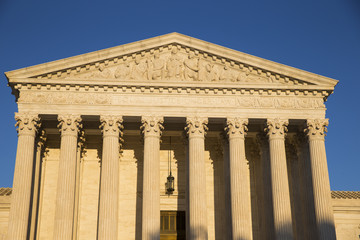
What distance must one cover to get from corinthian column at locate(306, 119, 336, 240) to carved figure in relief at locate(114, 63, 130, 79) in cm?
1239

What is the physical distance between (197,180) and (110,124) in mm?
6597

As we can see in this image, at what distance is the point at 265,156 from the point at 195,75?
291 inches

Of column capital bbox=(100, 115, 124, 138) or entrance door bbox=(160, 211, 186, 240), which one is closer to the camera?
column capital bbox=(100, 115, 124, 138)

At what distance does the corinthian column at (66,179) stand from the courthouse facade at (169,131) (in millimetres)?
64

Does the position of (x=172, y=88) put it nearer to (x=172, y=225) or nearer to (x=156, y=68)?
(x=156, y=68)

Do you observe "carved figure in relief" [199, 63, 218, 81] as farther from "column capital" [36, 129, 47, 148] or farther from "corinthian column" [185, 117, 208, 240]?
"column capital" [36, 129, 47, 148]

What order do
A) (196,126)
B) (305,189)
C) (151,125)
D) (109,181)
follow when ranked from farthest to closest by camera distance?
1. (305,189)
2. (196,126)
3. (151,125)
4. (109,181)

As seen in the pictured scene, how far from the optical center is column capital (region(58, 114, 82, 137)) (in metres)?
31.6

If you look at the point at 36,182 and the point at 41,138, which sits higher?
the point at 41,138

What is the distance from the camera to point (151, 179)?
31172 mm

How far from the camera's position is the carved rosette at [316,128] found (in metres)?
32.7

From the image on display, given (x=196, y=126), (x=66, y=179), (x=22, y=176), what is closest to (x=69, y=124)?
(x=66, y=179)

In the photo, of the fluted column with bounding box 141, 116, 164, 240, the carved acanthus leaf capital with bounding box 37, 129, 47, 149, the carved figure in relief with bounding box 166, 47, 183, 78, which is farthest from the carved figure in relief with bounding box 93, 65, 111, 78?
the carved acanthus leaf capital with bounding box 37, 129, 47, 149

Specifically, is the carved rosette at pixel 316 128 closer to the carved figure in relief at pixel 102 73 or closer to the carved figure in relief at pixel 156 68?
the carved figure in relief at pixel 156 68
